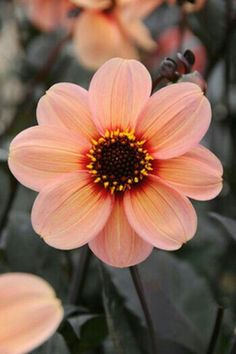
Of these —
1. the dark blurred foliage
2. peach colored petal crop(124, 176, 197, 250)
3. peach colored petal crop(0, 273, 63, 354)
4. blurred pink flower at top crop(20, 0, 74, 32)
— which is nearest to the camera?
peach colored petal crop(0, 273, 63, 354)

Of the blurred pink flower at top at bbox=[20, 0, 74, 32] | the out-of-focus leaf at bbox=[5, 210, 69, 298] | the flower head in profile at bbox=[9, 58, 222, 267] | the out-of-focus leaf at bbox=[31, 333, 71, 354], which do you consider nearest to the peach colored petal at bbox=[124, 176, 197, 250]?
the flower head in profile at bbox=[9, 58, 222, 267]

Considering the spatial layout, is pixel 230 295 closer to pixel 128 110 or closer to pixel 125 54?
pixel 125 54

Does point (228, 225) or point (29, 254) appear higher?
point (228, 225)

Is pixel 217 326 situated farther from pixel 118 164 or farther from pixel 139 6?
pixel 139 6

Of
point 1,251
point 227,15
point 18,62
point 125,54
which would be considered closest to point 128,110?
point 1,251

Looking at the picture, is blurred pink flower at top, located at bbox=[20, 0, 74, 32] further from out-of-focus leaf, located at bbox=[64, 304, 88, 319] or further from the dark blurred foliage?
out-of-focus leaf, located at bbox=[64, 304, 88, 319]

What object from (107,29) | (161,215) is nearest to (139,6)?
(107,29)
